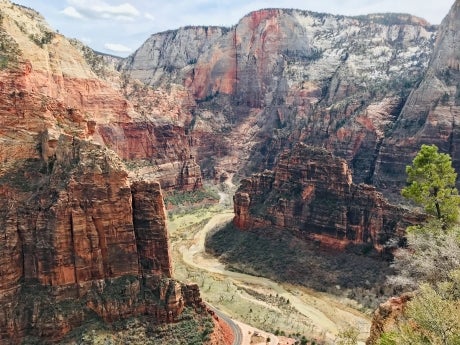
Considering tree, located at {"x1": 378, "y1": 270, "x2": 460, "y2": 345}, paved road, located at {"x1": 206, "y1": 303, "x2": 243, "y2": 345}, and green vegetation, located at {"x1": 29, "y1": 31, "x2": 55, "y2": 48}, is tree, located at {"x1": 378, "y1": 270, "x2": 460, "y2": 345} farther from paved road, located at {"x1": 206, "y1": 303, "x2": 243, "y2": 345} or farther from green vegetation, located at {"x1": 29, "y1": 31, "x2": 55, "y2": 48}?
green vegetation, located at {"x1": 29, "y1": 31, "x2": 55, "y2": 48}

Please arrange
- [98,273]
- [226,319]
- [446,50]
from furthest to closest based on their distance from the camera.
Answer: [446,50] < [226,319] < [98,273]

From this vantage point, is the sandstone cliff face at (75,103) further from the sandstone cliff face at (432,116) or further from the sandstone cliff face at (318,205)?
the sandstone cliff face at (432,116)

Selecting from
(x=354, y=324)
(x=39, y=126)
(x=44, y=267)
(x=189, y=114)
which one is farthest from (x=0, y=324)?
(x=189, y=114)

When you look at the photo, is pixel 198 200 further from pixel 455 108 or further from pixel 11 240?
pixel 11 240

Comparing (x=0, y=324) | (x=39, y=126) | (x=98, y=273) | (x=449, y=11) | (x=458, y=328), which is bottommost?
(x=0, y=324)

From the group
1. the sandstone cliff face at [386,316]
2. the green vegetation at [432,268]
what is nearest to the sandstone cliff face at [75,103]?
the sandstone cliff face at [386,316]
